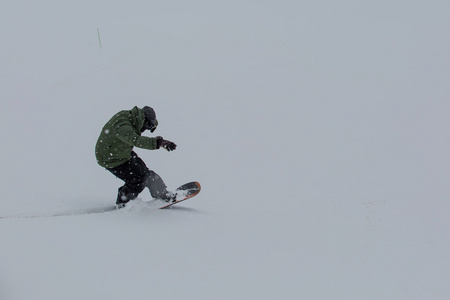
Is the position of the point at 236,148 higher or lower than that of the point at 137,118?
lower

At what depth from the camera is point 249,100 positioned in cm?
1391

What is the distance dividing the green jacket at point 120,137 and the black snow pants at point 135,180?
130 millimetres

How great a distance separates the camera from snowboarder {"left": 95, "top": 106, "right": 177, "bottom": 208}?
464cm

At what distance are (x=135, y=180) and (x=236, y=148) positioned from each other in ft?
18.1

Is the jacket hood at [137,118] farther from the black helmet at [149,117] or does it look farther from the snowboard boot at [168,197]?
the snowboard boot at [168,197]

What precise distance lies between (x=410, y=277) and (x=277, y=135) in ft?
26.7

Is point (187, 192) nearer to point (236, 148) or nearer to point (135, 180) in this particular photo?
point (135, 180)

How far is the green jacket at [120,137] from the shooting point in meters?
4.71

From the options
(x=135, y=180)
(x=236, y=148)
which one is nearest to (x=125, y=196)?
(x=135, y=180)

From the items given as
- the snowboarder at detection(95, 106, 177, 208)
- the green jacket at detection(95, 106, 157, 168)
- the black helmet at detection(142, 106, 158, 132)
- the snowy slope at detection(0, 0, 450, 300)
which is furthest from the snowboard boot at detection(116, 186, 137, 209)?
the black helmet at detection(142, 106, 158, 132)

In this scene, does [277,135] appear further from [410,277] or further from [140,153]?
[410,277]

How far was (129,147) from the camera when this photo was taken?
207 inches

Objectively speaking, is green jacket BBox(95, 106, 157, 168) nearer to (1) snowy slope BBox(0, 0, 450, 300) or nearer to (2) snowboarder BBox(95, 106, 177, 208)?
(2) snowboarder BBox(95, 106, 177, 208)

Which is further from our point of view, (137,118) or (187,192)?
(187,192)
